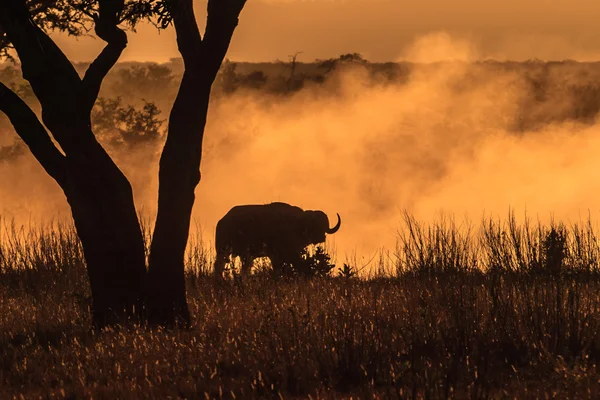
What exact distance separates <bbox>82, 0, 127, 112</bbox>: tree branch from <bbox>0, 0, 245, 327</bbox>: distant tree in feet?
0.03

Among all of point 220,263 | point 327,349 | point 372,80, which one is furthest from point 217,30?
point 372,80

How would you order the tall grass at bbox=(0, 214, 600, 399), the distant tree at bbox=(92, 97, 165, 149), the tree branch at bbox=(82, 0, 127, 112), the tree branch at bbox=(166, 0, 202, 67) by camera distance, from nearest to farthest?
the tall grass at bbox=(0, 214, 600, 399) → the tree branch at bbox=(82, 0, 127, 112) → the tree branch at bbox=(166, 0, 202, 67) → the distant tree at bbox=(92, 97, 165, 149)

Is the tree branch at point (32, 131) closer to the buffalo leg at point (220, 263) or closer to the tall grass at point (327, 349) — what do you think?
the tall grass at point (327, 349)

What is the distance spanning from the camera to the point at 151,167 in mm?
59281

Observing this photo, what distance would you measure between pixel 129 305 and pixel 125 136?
142 ft

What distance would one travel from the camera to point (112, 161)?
982cm

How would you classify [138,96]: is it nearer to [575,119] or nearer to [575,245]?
[575,119]

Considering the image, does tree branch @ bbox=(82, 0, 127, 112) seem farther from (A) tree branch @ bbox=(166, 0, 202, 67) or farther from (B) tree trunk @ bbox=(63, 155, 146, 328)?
(B) tree trunk @ bbox=(63, 155, 146, 328)

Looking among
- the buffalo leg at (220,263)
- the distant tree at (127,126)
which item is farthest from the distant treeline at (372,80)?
the buffalo leg at (220,263)

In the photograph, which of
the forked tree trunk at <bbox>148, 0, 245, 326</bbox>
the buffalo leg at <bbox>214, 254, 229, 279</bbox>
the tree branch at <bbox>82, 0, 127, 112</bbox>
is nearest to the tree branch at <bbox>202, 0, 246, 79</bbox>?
the forked tree trunk at <bbox>148, 0, 245, 326</bbox>

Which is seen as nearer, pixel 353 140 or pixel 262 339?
pixel 262 339

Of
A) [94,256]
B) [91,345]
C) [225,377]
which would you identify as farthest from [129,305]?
[225,377]

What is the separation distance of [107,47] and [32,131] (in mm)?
1142

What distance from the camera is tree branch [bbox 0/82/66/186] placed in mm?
9922
